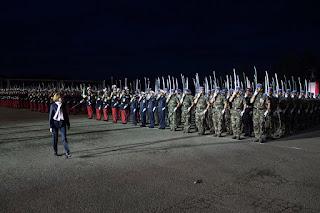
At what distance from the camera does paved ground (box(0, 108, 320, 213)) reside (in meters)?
4.34

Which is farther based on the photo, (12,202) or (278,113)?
(278,113)

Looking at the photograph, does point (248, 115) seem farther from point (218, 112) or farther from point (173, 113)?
point (173, 113)

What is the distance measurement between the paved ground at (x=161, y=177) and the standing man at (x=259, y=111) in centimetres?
76

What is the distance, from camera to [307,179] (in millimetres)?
5586

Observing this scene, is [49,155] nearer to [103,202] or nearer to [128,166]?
[128,166]

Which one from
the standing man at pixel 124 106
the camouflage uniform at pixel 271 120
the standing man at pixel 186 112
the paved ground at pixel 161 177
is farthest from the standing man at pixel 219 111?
the standing man at pixel 124 106

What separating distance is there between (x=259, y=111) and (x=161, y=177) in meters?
6.02

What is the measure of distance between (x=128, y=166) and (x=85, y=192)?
179cm

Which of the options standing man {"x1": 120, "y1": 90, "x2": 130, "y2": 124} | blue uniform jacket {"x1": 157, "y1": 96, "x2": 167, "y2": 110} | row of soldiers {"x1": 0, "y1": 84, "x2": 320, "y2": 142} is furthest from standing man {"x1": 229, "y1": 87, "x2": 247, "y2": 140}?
standing man {"x1": 120, "y1": 90, "x2": 130, "y2": 124}

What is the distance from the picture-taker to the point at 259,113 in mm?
10219

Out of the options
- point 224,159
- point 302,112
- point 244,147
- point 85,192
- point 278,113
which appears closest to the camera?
point 85,192

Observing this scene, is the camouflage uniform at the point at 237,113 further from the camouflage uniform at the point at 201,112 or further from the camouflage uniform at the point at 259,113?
the camouflage uniform at the point at 201,112

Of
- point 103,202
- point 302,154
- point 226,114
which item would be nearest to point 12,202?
point 103,202

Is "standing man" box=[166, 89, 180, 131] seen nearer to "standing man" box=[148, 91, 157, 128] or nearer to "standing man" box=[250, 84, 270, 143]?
"standing man" box=[148, 91, 157, 128]
